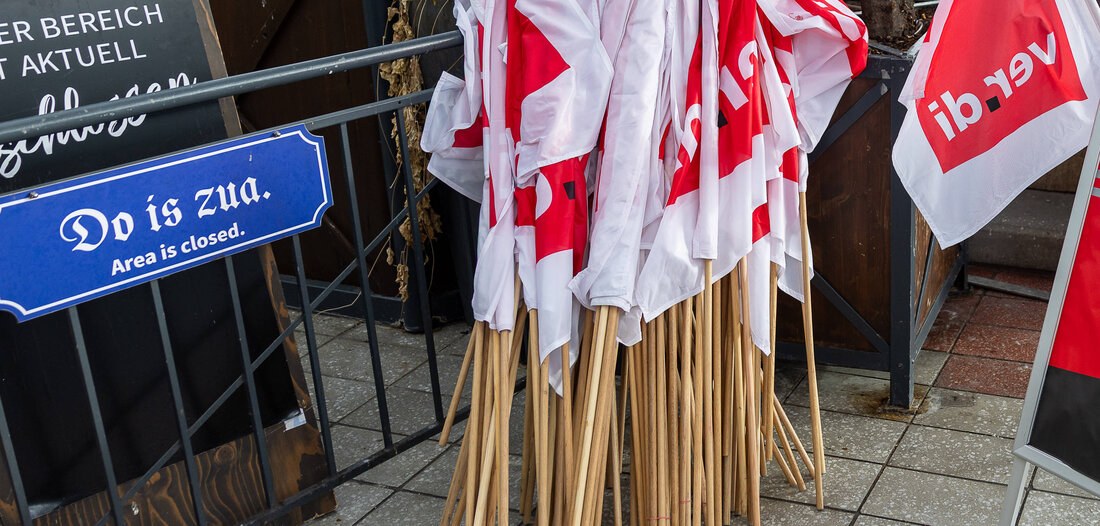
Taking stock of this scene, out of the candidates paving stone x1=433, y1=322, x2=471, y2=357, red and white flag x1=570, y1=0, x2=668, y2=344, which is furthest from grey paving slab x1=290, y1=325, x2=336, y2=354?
red and white flag x1=570, y1=0, x2=668, y2=344

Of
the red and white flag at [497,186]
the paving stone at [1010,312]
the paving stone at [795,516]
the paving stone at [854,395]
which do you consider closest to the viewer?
the red and white flag at [497,186]

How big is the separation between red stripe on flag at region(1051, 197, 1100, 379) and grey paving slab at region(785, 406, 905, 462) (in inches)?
50.0

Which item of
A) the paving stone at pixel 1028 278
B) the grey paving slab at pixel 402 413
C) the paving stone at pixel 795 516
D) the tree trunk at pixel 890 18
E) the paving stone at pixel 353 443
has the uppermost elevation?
the tree trunk at pixel 890 18

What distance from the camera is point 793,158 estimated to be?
9.42 ft

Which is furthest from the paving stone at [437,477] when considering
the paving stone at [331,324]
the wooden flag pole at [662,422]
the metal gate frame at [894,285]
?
the paving stone at [331,324]

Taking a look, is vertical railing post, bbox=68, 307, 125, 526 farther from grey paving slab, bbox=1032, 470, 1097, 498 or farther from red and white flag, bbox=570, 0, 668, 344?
grey paving slab, bbox=1032, 470, 1097, 498

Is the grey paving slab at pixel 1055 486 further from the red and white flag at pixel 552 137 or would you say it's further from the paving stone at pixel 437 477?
the paving stone at pixel 437 477

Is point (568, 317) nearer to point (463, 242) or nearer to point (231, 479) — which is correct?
point (231, 479)

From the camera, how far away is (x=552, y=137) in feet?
8.24

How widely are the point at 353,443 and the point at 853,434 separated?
187 cm

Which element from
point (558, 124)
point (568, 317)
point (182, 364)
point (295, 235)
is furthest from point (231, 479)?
point (558, 124)

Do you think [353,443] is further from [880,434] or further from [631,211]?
[880,434]

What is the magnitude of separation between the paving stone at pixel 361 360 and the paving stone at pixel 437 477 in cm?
83

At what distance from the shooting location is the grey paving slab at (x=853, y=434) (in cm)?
345
